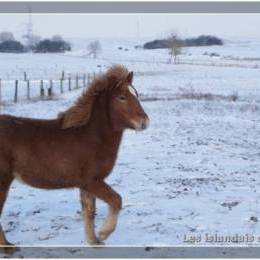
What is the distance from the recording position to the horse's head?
575 centimetres

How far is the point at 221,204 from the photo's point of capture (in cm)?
766

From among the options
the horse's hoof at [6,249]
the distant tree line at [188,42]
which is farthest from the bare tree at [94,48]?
the horse's hoof at [6,249]

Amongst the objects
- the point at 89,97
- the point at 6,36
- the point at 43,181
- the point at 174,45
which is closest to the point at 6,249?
the point at 43,181

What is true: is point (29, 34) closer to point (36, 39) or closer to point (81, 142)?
point (36, 39)

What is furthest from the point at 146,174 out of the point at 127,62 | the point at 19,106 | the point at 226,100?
the point at 226,100

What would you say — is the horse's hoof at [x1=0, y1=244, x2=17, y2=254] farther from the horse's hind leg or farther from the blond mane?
the blond mane

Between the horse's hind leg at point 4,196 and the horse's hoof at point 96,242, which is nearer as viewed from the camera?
the horse's hind leg at point 4,196

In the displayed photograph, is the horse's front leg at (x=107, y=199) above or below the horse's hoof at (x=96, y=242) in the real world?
above

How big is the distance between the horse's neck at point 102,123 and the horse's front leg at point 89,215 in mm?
685

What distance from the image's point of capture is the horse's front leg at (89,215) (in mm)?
6070

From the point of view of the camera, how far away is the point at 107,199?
581cm

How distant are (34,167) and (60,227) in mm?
1216

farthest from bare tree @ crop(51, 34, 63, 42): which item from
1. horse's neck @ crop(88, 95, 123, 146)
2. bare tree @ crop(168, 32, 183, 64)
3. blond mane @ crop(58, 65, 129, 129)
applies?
horse's neck @ crop(88, 95, 123, 146)

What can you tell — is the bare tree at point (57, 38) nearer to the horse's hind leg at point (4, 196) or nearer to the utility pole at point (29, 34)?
the utility pole at point (29, 34)
